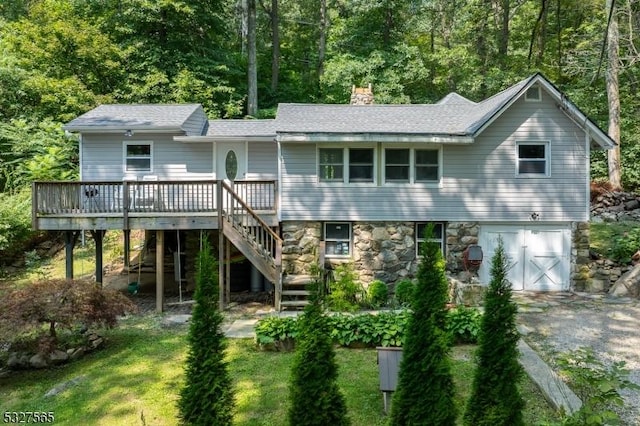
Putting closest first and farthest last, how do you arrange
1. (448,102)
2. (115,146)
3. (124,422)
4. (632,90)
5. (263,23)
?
(124,422) < (115,146) < (448,102) < (632,90) < (263,23)

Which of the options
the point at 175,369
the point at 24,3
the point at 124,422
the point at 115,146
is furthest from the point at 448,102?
the point at 24,3

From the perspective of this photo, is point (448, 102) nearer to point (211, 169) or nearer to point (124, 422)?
point (211, 169)

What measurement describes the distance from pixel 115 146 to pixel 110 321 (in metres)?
6.95

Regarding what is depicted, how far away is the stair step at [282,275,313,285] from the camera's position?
35.9 ft

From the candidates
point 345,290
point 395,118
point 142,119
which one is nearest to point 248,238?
point 345,290

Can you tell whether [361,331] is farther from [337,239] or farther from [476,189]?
[476,189]

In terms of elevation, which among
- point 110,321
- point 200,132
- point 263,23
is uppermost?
point 263,23

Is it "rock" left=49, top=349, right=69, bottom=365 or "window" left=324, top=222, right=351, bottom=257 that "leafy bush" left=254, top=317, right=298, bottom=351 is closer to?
"rock" left=49, top=349, right=69, bottom=365

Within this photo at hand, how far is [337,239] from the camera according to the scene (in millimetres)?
12172

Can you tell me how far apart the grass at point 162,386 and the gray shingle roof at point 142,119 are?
6.56m

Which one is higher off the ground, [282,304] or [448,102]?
[448,102]

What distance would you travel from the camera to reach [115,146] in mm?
13094

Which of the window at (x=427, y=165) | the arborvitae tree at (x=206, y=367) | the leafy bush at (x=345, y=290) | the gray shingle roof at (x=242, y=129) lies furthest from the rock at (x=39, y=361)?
the window at (x=427, y=165)

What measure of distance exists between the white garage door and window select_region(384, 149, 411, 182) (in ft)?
8.73
